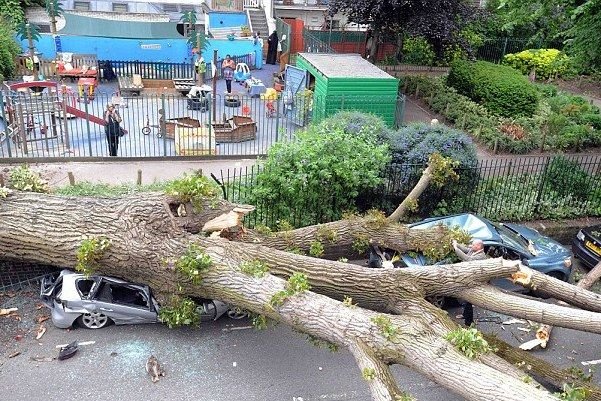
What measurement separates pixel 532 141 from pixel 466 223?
7.50 metres

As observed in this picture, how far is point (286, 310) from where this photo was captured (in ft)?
25.4

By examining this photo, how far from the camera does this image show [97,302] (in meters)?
8.98

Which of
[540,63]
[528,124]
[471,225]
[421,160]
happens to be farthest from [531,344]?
[540,63]

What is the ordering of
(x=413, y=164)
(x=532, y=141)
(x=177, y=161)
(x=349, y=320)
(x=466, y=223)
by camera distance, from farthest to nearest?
(x=532, y=141) → (x=177, y=161) → (x=413, y=164) → (x=466, y=223) → (x=349, y=320)

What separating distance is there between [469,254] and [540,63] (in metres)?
19.3

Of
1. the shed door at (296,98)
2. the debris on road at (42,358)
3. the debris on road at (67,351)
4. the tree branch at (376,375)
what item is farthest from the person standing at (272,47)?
the tree branch at (376,375)

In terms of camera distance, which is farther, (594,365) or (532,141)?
(532,141)

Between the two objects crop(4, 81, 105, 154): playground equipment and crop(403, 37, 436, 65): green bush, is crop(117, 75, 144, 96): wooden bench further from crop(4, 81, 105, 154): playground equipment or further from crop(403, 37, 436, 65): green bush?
crop(403, 37, 436, 65): green bush

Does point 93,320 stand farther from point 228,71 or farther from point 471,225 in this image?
point 228,71

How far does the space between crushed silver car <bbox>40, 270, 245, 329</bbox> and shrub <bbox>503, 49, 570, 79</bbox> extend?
71.3 ft

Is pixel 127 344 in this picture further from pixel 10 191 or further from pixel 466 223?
pixel 466 223

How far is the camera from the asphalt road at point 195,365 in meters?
8.05

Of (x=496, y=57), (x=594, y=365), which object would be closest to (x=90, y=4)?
(x=496, y=57)

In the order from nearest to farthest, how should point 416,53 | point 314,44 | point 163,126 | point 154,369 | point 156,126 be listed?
point 154,369, point 163,126, point 156,126, point 314,44, point 416,53
